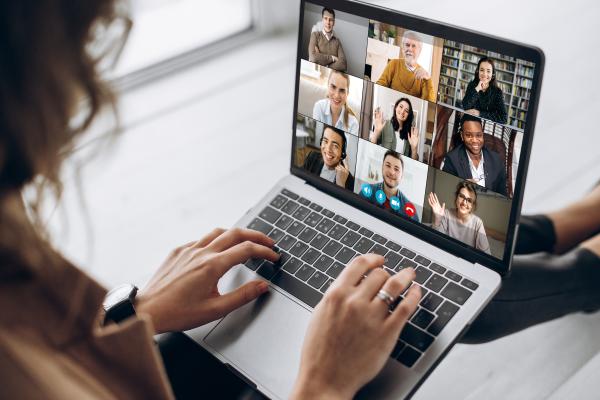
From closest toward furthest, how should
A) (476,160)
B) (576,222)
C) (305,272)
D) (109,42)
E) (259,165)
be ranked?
(109,42), (476,160), (305,272), (576,222), (259,165)

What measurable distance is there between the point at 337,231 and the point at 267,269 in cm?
12

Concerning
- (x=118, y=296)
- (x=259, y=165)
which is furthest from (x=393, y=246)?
(x=259, y=165)

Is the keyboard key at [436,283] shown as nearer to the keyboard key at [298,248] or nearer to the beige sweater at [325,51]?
the keyboard key at [298,248]

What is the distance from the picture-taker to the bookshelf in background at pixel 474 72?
0.72 m

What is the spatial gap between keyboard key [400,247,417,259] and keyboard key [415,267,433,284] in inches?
1.0

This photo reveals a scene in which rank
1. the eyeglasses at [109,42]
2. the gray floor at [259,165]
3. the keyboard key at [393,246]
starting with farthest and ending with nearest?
1. the gray floor at [259,165]
2. the keyboard key at [393,246]
3. the eyeglasses at [109,42]

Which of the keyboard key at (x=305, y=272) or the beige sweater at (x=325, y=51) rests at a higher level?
the beige sweater at (x=325, y=51)

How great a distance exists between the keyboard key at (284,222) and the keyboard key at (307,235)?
0.03 m

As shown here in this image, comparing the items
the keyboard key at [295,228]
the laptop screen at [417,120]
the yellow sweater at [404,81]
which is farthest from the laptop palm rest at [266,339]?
the yellow sweater at [404,81]

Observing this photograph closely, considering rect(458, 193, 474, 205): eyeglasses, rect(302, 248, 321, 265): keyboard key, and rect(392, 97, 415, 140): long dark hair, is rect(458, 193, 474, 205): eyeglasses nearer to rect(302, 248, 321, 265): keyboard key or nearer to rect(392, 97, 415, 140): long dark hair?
rect(392, 97, 415, 140): long dark hair

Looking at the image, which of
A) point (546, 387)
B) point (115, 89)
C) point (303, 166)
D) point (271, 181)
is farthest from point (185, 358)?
point (271, 181)

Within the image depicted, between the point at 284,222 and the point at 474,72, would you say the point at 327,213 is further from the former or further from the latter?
the point at 474,72

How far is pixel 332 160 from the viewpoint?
0.97 meters

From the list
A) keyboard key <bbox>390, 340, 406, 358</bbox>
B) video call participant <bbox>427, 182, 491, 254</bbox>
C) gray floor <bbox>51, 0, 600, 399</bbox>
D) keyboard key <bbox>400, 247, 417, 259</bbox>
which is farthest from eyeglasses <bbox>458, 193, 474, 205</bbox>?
gray floor <bbox>51, 0, 600, 399</bbox>
